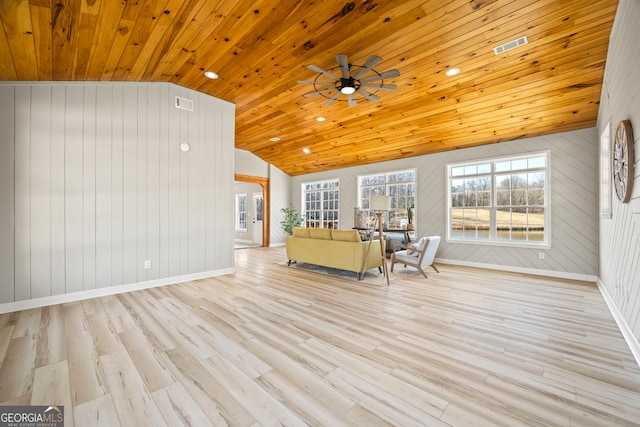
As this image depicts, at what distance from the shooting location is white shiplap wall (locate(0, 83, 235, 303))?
10.6 feet

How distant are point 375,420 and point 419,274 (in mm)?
3906

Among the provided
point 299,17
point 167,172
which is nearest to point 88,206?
point 167,172

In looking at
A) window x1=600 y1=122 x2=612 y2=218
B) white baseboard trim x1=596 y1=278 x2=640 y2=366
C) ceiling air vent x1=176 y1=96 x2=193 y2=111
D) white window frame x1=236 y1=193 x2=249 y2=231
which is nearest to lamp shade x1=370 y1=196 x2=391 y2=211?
window x1=600 y1=122 x2=612 y2=218

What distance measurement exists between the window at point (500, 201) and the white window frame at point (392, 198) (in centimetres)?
94

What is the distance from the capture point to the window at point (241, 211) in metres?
10.6

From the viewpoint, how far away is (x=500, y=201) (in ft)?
18.6

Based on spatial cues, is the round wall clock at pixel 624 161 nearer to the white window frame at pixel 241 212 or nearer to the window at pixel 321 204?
the window at pixel 321 204

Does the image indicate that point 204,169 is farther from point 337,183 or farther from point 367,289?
point 337,183

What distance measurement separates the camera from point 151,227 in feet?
13.7

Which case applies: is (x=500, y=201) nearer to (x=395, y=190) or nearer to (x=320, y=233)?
(x=395, y=190)

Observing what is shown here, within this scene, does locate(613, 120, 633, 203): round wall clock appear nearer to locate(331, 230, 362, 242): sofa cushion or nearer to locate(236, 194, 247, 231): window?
locate(331, 230, 362, 242): sofa cushion

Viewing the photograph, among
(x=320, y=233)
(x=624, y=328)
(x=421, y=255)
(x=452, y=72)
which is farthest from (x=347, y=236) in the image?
(x=624, y=328)

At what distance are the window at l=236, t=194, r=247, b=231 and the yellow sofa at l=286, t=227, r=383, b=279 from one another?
541 cm

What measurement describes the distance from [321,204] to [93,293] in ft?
21.5
